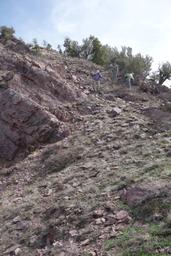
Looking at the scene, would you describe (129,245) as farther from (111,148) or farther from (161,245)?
(111,148)

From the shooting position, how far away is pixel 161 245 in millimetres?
7777

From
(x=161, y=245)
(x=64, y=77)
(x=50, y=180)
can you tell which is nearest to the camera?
(x=161, y=245)

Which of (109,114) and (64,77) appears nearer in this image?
(109,114)

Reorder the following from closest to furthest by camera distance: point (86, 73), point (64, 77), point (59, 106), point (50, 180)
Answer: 1. point (50, 180)
2. point (59, 106)
3. point (64, 77)
4. point (86, 73)

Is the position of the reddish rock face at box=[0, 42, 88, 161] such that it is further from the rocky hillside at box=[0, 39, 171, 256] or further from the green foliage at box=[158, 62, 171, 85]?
the green foliage at box=[158, 62, 171, 85]

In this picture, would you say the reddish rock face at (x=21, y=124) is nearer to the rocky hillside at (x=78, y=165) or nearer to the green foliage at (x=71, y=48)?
the rocky hillside at (x=78, y=165)

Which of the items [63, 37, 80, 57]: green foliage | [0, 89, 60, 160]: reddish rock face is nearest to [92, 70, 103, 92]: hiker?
[0, 89, 60, 160]: reddish rock face

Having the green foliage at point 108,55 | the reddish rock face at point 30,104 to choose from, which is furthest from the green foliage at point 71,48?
the reddish rock face at point 30,104

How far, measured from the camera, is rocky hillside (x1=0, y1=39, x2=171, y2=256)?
900 cm

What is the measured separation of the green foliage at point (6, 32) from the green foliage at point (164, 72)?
895 cm

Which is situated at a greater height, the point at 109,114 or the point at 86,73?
the point at 86,73

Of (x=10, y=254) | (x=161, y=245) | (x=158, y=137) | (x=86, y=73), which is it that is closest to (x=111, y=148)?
(x=158, y=137)

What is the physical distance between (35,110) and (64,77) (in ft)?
14.6

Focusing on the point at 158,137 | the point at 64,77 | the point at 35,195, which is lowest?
the point at 35,195
